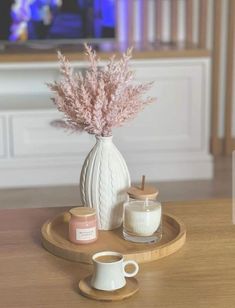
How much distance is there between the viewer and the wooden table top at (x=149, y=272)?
1.35 m

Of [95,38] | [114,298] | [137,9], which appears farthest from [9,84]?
[114,298]

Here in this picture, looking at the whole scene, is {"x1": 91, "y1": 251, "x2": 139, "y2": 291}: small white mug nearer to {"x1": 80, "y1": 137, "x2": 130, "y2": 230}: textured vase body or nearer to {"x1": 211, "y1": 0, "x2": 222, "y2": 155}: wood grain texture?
{"x1": 80, "y1": 137, "x2": 130, "y2": 230}: textured vase body

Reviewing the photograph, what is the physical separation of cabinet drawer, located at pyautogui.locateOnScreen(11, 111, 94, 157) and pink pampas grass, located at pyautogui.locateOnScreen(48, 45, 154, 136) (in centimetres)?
196

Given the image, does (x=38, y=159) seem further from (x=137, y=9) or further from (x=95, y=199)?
(x=95, y=199)

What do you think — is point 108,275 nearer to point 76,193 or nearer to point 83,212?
point 83,212

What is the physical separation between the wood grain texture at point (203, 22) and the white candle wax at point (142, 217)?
2606 millimetres

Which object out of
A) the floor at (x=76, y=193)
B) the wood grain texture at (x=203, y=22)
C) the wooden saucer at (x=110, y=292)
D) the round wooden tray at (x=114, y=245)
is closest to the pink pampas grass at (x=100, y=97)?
the round wooden tray at (x=114, y=245)

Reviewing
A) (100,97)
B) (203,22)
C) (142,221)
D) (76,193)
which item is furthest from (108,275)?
(203,22)

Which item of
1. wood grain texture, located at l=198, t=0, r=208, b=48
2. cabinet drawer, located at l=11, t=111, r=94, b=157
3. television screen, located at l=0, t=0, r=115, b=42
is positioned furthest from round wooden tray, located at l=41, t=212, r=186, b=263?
wood grain texture, located at l=198, t=0, r=208, b=48

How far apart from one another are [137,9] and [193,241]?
270cm

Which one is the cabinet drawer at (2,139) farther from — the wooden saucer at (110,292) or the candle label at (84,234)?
the wooden saucer at (110,292)

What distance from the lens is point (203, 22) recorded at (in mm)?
4102

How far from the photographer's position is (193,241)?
5.44 ft

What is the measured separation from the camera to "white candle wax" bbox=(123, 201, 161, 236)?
1577 mm
